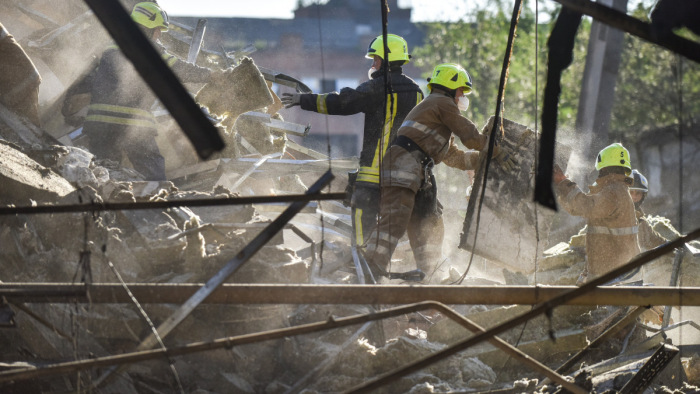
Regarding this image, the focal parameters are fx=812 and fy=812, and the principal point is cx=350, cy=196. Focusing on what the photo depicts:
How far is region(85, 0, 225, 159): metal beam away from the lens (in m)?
3.22

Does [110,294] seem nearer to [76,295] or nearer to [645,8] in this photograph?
[76,295]

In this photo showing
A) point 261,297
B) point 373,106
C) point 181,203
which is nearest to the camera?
point 181,203

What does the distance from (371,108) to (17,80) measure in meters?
3.30

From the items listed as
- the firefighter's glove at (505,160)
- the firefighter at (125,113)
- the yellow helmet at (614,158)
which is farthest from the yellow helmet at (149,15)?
the yellow helmet at (614,158)

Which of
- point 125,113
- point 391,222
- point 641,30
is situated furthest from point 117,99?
point 641,30

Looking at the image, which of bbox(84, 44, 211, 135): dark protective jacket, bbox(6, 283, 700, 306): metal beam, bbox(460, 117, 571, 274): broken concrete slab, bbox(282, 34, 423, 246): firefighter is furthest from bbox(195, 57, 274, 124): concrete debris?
bbox(6, 283, 700, 306): metal beam

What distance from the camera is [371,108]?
23.2ft

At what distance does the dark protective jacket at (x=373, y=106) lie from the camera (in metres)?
6.81

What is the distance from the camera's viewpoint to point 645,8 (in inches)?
813

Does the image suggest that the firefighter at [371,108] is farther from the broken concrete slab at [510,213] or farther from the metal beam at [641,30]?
the metal beam at [641,30]

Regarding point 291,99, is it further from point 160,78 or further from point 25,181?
point 160,78

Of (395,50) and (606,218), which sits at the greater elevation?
(395,50)

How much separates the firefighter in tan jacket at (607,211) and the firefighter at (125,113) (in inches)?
153

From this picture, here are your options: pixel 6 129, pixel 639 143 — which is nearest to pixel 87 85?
pixel 6 129
